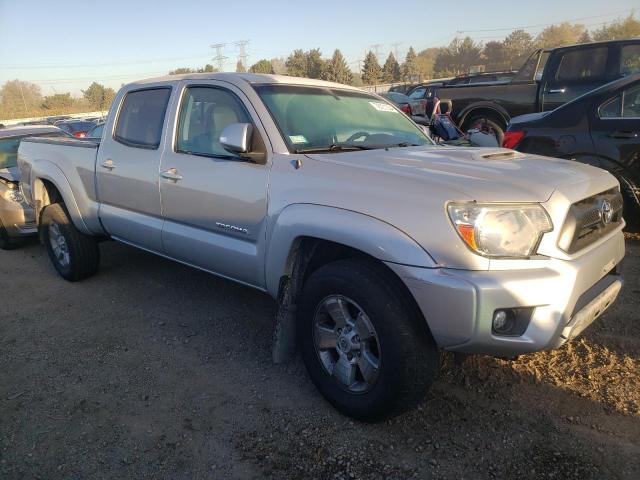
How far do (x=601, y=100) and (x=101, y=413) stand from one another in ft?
16.8

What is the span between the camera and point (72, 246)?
4879 mm

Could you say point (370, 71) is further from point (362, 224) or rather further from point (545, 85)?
point (362, 224)

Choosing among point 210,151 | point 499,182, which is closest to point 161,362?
point 210,151

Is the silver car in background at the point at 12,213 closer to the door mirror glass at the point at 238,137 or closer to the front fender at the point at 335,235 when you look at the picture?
the door mirror glass at the point at 238,137

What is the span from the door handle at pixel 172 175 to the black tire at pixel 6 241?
13.3 feet

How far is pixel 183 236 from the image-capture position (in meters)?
3.62

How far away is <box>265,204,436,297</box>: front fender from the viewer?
7.58 feet

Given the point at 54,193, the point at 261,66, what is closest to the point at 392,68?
the point at 261,66

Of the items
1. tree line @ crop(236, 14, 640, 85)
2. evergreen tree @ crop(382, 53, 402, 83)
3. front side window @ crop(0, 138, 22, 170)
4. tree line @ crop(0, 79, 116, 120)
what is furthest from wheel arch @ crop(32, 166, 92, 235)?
tree line @ crop(0, 79, 116, 120)

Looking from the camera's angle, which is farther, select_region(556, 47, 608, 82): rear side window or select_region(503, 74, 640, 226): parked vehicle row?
select_region(556, 47, 608, 82): rear side window

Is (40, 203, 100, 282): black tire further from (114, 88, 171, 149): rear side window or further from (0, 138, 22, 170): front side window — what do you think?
(0, 138, 22, 170): front side window

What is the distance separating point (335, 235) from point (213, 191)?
1118 millimetres

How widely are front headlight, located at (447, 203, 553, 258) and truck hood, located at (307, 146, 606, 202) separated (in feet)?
0.16

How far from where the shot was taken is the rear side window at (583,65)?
26.6ft
